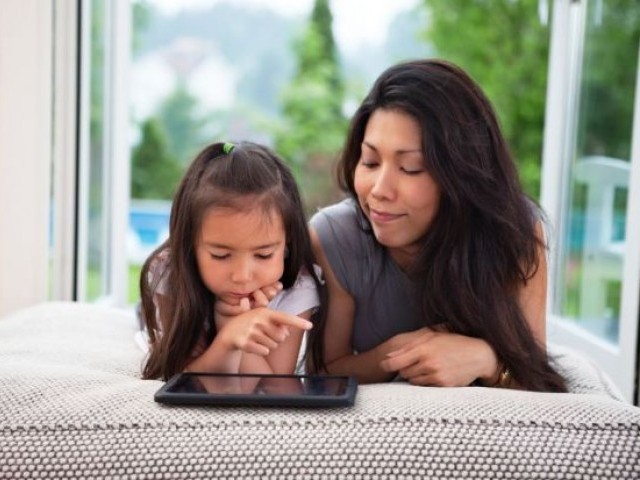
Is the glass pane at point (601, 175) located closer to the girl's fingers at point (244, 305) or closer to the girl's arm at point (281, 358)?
the girl's arm at point (281, 358)

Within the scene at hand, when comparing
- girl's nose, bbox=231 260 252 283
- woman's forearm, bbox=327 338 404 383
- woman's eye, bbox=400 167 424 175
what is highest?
woman's eye, bbox=400 167 424 175

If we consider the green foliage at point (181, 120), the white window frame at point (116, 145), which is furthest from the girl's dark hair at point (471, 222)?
the green foliage at point (181, 120)

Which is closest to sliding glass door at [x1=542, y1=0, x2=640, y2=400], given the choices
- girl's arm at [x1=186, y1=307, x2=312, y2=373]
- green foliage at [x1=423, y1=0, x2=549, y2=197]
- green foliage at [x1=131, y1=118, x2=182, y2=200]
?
girl's arm at [x1=186, y1=307, x2=312, y2=373]

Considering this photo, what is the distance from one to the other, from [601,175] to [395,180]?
1934mm

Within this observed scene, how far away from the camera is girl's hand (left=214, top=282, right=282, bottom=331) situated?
1456 millimetres

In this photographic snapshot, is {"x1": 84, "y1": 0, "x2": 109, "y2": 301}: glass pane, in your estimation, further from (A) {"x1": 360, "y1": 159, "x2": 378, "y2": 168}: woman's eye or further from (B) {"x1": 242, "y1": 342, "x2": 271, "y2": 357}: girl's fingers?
(B) {"x1": 242, "y1": 342, "x2": 271, "y2": 357}: girl's fingers

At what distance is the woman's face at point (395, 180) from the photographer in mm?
1500

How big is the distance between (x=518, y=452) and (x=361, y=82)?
6.08 meters

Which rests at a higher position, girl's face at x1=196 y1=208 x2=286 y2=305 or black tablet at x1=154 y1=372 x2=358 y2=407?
girl's face at x1=196 y1=208 x2=286 y2=305

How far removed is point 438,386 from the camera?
1.45 m

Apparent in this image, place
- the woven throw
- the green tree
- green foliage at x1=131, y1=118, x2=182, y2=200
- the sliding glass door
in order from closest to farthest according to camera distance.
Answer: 1. the woven throw
2. the sliding glass door
3. green foliage at x1=131, y1=118, x2=182, y2=200
4. the green tree

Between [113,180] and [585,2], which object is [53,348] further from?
[585,2]

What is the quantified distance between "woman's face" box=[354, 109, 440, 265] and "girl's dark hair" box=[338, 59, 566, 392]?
0.02 metres

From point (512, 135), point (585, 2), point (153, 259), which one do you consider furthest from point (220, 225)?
point (512, 135)
